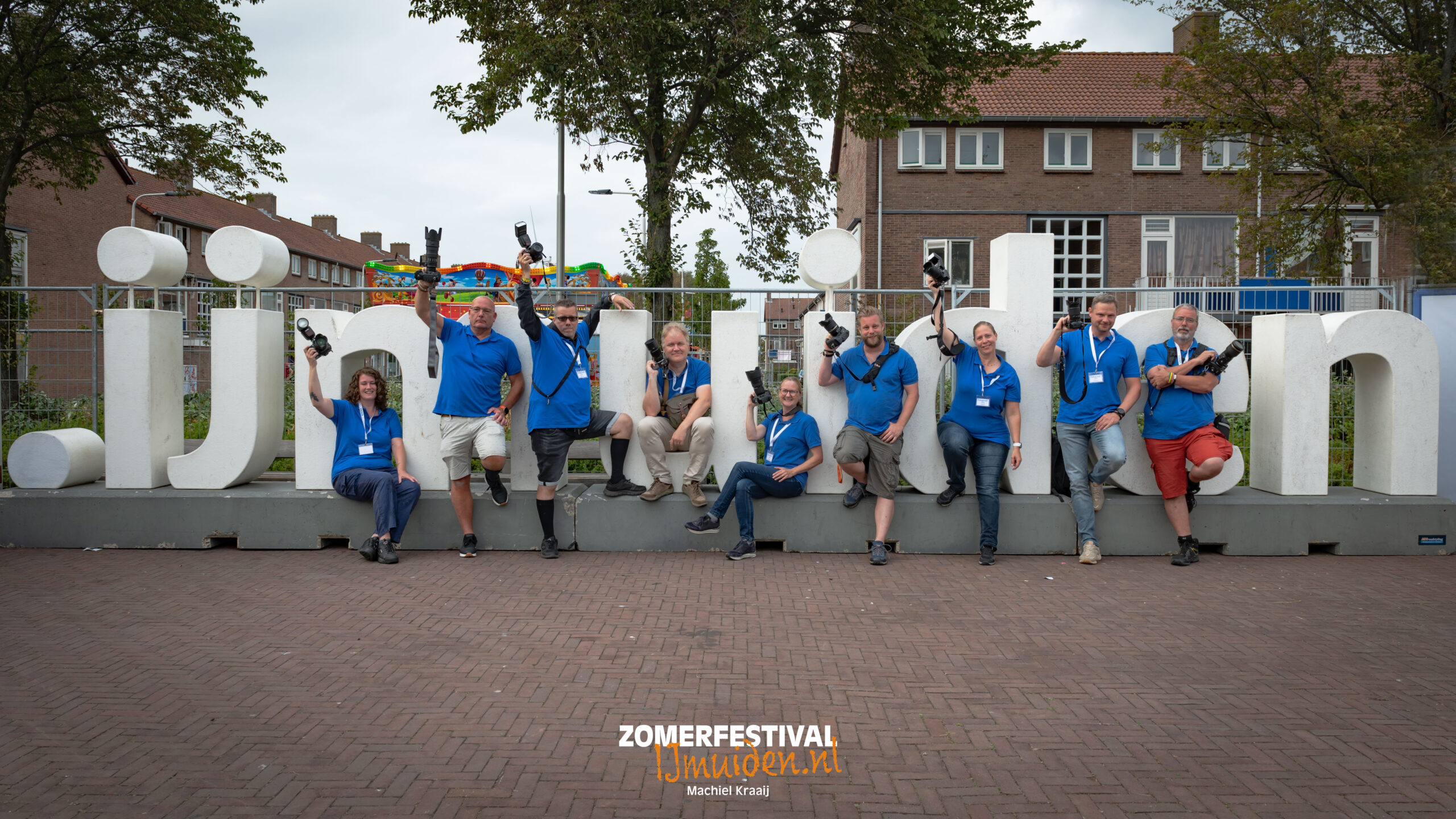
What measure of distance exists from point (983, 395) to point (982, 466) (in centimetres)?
58

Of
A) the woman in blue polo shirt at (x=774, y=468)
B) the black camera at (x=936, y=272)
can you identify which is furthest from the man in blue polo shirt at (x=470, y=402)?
the black camera at (x=936, y=272)

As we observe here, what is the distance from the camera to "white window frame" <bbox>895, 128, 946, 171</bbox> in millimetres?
26531

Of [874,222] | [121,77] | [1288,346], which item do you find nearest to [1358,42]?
[1288,346]

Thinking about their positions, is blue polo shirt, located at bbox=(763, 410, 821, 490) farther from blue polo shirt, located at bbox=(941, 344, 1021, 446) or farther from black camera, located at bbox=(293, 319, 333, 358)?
black camera, located at bbox=(293, 319, 333, 358)

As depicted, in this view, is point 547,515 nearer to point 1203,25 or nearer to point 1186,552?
point 1186,552

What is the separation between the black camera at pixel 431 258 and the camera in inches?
267

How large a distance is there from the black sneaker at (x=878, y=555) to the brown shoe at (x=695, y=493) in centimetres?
140

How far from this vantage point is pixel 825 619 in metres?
5.33

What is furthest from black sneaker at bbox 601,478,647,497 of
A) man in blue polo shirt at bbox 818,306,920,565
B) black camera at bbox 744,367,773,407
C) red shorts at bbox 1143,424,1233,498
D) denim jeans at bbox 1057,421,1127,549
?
red shorts at bbox 1143,424,1233,498

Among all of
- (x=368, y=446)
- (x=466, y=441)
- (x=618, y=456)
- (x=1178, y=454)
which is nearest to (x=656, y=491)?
(x=618, y=456)

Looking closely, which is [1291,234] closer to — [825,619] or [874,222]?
[874,222]

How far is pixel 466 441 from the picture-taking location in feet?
23.3

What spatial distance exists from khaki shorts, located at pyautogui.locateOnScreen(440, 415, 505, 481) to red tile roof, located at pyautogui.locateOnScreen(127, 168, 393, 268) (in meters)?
24.6

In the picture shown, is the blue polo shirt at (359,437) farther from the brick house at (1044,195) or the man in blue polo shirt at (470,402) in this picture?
the brick house at (1044,195)
